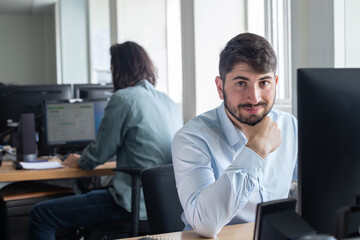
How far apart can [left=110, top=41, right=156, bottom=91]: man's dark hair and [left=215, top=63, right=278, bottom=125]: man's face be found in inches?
58.6

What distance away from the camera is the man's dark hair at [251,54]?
1.49 m

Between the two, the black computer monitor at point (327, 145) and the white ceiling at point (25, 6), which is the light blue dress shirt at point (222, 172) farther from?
the white ceiling at point (25, 6)

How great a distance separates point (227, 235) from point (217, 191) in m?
0.13

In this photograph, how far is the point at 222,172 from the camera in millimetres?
1568

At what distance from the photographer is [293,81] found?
2.07m

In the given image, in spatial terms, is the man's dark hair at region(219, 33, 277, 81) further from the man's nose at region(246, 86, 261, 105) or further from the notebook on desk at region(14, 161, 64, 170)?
the notebook on desk at region(14, 161, 64, 170)

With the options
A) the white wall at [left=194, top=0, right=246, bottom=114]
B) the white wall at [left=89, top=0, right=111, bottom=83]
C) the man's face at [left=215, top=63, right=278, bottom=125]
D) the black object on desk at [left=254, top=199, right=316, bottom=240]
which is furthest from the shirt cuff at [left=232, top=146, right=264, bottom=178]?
the white wall at [left=89, top=0, right=111, bottom=83]

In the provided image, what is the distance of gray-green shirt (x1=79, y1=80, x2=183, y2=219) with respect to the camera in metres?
2.70

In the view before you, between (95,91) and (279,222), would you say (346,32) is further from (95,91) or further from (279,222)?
(95,91)

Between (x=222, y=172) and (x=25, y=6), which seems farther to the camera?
(x=25, y=6)

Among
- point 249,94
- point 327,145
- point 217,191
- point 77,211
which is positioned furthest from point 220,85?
point 77,211

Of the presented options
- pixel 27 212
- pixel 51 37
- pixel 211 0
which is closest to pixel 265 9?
pixel 211 0

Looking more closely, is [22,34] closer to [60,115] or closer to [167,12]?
[167,12]

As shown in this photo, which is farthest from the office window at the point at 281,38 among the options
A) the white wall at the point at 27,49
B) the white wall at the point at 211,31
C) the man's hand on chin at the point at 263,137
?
the white wall at the point at 27,49
